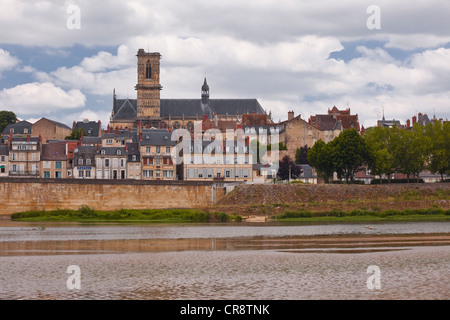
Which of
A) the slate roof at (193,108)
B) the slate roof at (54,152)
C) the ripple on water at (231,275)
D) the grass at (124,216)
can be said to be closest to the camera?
the ripple on water at (231,275)

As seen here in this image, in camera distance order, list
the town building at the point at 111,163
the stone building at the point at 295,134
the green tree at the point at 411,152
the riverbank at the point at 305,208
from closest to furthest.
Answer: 1. the riverbank at the point at 305,208
2. the green tree at the point at 411,152
3. the town building at the point at 111,163
4. the stone building at the point at 295,134

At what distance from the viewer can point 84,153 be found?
86.4 meters

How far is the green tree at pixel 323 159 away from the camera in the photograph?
79725mm

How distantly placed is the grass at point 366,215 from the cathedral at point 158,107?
81.1m

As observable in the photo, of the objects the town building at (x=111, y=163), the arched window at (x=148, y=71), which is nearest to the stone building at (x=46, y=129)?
the arched window at (x=148, y=71)

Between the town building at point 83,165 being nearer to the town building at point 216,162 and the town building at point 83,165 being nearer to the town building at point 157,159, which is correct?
the town building at point 157,159

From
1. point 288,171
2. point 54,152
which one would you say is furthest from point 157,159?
point 288,171

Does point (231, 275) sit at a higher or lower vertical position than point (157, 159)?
lower

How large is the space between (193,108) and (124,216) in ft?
273

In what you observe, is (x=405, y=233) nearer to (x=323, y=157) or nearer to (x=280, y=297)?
(x=280, y=297)

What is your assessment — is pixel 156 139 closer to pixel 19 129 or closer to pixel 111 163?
pixel 111 163

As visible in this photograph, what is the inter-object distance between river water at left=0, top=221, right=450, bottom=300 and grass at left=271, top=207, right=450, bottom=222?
1305cm

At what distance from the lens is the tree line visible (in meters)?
78.7

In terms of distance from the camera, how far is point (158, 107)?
14512 cm
